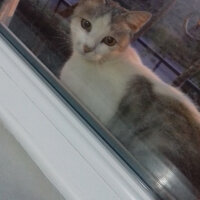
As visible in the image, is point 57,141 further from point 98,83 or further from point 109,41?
point 109,41

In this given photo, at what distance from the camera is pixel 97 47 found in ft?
2.61

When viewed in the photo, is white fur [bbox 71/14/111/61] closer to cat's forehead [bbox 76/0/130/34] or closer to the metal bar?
cat's forehead [bbox 76/0/130/34]

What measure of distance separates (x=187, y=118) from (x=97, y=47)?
290 millimetres

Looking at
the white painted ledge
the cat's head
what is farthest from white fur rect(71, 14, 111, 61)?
the white painted ledge

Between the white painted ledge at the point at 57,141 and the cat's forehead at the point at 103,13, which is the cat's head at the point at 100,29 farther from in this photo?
the white painted ledge at the point at 57,141

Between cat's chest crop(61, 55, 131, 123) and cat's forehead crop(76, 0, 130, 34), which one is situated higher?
cat's forehead crop(76, 0, 130, 34)

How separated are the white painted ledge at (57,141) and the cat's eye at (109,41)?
0.29 metres

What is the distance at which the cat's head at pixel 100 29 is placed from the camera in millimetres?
797

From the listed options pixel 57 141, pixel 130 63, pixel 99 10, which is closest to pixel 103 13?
pixel 99 10

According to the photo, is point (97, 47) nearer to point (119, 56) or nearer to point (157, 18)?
point (119, 56)

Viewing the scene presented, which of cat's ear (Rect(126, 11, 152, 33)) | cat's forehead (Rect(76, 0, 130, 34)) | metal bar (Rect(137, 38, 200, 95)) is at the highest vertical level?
cat's forehead (Rect(76, 0, 130, 34))

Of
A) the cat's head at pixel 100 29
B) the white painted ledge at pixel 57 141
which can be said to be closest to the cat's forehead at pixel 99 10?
the cat's head at pixel 100 29

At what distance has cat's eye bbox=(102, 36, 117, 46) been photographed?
81cm

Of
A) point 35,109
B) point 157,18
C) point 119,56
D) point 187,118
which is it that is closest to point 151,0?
point 157,18
